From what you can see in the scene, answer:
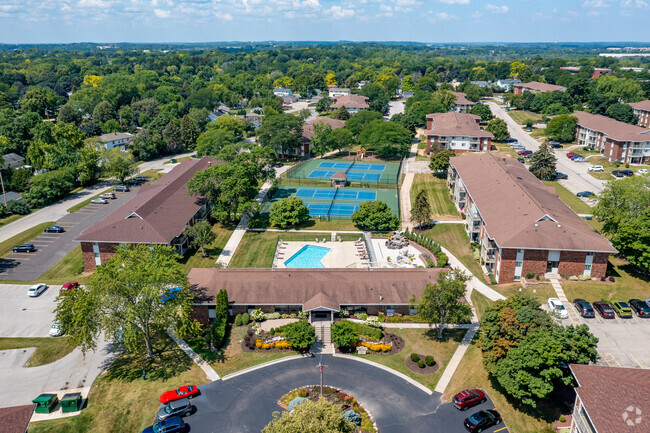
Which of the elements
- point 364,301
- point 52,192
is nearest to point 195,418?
point 364,301

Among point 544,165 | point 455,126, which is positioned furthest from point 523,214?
point 455,126

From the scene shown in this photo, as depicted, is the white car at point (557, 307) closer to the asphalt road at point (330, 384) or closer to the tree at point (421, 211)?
the asphalt road at point (330, 384)

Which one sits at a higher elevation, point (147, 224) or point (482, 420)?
point (147, 224)

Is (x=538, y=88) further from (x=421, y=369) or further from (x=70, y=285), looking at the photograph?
(x=70, y=285)

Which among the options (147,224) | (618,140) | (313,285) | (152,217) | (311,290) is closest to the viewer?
(311,290)

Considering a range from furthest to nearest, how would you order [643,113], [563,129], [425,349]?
[643,113] < [563,129] < [425,349]

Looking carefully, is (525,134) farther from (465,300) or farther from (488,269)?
(465,300)

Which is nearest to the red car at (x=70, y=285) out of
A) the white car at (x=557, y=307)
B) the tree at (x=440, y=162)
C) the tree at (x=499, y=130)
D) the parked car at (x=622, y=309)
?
the white car at (x=557, y=307)
